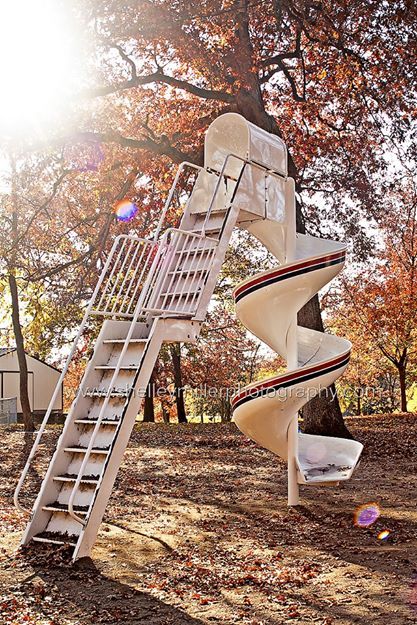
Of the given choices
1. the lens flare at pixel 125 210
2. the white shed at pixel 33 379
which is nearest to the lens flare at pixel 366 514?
the lens flare at pixel 125 210

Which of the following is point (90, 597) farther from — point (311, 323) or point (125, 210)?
point (125, 210)

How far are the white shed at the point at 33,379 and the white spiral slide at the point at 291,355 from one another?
920 inches

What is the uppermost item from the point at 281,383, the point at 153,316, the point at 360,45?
the point at 360,45

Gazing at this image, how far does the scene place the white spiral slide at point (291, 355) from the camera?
8883 millimetres

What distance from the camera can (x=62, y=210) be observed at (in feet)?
59.5

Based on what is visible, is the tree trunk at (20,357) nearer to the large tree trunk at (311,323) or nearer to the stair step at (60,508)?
the large tree trunk at (311,323)

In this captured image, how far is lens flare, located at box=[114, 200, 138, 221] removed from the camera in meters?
16.7

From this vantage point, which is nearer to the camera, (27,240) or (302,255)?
(302,255)

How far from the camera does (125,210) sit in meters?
17.2

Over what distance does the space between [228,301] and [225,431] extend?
7.79 m

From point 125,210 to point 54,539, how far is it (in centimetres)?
1116

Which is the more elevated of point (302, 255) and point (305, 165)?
point (305, 165)

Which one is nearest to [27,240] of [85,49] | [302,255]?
[85,49]

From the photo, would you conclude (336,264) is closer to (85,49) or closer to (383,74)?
(85,49)
